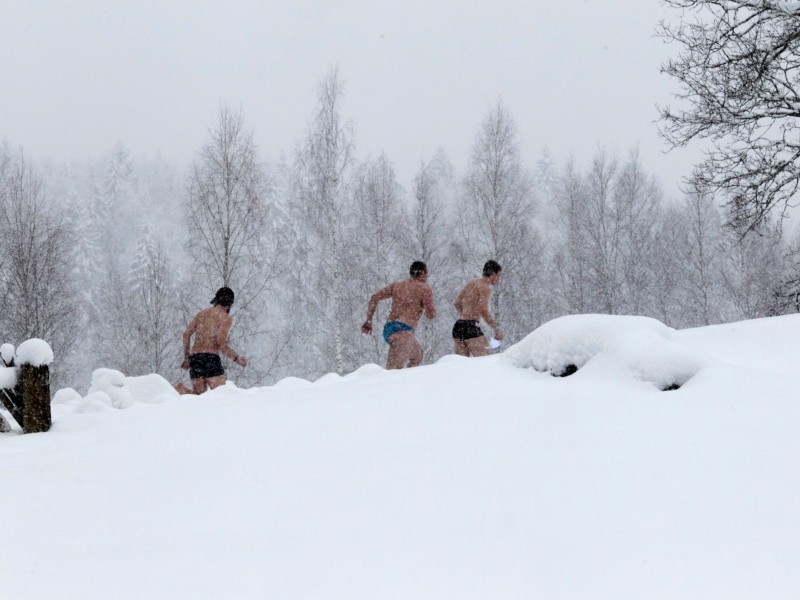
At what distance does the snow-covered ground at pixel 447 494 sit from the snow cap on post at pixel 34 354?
0.44 m

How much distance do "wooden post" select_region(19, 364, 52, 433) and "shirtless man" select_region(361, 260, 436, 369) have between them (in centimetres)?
330

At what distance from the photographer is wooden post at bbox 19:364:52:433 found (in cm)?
343

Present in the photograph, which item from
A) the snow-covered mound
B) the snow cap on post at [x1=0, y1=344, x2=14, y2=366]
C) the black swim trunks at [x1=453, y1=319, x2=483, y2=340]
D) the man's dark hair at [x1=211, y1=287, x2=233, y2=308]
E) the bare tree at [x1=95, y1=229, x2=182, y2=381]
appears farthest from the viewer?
the bare tree at [x1=95, y1=229, x2=182, y2=381]

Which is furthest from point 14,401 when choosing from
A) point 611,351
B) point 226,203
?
point 226,203

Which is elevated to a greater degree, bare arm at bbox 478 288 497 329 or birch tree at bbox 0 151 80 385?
birch tree at bbox 0 151 80 385

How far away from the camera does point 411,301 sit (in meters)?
6.34

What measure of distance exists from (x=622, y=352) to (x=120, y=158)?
2636 inches

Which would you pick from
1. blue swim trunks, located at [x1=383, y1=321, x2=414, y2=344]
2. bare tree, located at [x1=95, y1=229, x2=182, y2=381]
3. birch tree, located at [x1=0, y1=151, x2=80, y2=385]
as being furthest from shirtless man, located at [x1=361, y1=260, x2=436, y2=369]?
birch tree, located at [x1=0, y1=151, x2=80, y2=385]

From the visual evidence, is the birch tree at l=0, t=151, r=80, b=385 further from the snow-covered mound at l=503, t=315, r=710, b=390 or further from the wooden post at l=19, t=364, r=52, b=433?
the snow-covered mound at l=503, t=315, r=710, b=390

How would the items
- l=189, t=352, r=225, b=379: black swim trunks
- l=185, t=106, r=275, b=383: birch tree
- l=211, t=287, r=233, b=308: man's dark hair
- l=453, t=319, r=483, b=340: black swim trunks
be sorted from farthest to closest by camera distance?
l=185, t=106, r=275, b=383: birch tree, l=453, t=319, r=483, b=340: black swim trunks, l=189, t=352, r=225, b=379: black swim trunks, l=211, t=287, r=233, b=308: man's dark hair

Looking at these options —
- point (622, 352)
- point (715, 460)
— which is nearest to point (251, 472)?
point (715, 460)

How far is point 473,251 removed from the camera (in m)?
18.9

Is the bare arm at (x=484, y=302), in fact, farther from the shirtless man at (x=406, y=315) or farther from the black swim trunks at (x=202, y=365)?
the black swim trunks at (x=202, y=365)

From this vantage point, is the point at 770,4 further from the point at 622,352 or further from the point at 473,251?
the point at 473,251
